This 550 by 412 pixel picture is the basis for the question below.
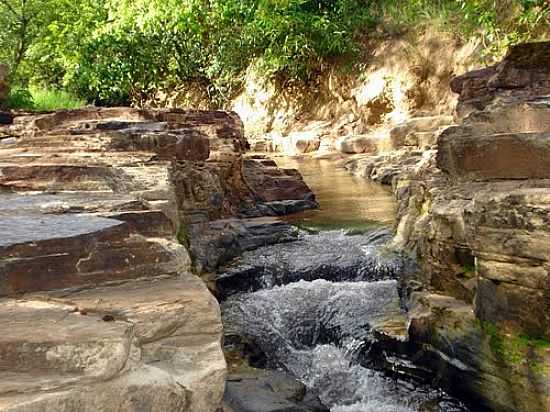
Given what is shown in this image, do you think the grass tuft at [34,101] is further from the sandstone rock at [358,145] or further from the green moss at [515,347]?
the green moss at [515,347]

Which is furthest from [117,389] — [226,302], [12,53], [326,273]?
[12,53]

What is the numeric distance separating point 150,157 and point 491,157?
2596mm

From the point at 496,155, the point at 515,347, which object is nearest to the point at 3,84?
the point at 496,155

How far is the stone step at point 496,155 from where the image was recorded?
4668 millimetres

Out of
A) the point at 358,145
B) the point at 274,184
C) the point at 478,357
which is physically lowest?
the point at 478,357

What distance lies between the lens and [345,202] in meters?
10.5

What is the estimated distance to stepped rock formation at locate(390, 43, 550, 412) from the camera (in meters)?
3.95

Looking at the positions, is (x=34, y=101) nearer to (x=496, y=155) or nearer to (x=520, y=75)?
(x=520, y=75)

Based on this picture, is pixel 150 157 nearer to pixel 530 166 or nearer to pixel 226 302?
pixel 226 302

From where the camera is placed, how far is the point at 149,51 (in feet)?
77.9

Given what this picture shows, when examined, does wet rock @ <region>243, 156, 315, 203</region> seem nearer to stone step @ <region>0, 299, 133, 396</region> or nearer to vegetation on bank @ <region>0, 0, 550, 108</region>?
vegetation on bank @ <region>0, 0, 550, 108</region>

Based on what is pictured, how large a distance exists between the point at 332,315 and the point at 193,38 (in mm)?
19230

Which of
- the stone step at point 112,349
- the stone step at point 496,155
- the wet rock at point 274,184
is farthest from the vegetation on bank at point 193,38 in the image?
the stone step at point 112,349

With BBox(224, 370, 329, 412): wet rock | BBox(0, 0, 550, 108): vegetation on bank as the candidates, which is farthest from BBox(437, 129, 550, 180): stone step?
BBox(0, 0, 550, 108): vegetation on bank
